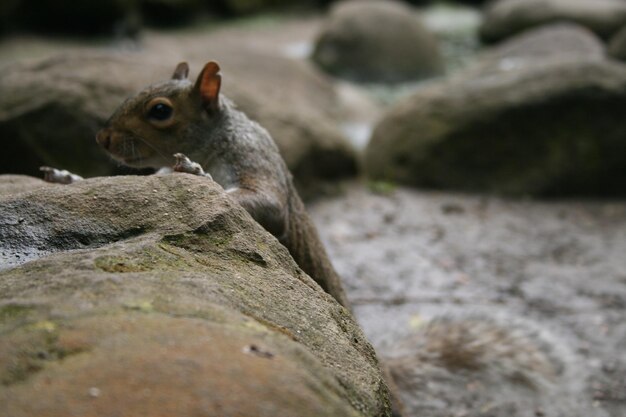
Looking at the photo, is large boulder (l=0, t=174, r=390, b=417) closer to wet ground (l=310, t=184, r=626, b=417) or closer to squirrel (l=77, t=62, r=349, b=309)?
squirrel (l=77, t=62, r=349, b=309)

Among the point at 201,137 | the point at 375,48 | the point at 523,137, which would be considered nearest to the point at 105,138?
the point at 201,137

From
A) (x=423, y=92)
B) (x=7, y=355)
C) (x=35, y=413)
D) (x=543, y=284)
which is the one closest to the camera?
(x=35, y=413)

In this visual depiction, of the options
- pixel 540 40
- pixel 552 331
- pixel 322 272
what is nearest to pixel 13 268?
pixel 322 272

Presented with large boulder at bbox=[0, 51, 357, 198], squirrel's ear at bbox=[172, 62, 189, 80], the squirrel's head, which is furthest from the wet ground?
squirrel's ear at bbox=[172, 62, 189, 80]

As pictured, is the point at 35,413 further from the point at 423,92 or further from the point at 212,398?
the point at 423,92

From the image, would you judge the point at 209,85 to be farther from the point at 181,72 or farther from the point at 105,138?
the point at 105,138

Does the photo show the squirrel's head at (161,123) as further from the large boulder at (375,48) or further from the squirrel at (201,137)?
the large boulder at (375,48)
